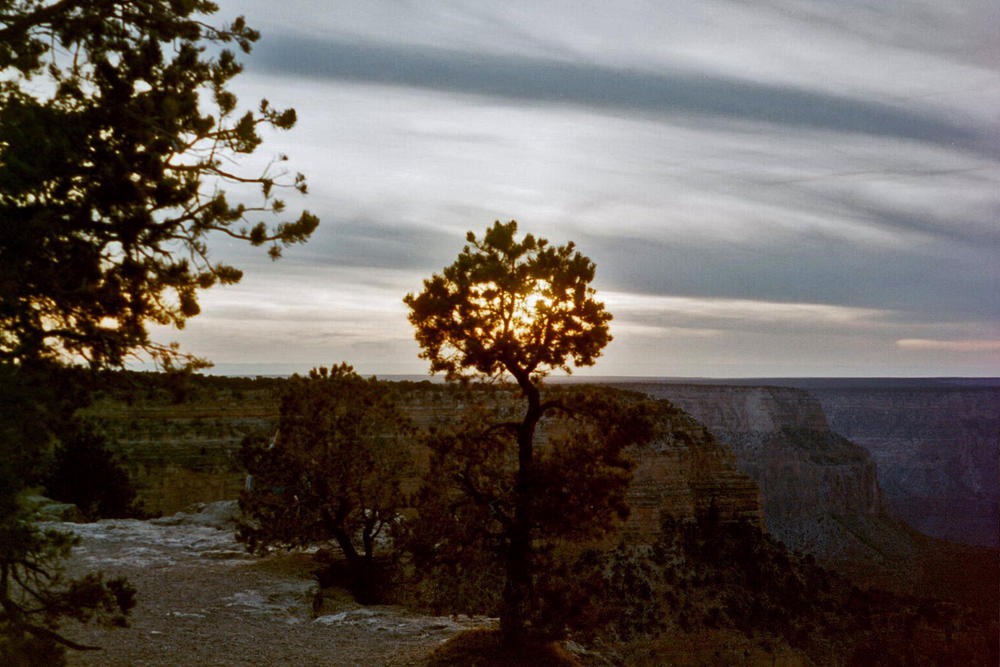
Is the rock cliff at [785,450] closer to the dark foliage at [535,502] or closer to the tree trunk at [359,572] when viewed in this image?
the tree trunk at [359,572]

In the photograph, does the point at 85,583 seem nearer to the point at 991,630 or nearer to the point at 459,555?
the point at 459,555

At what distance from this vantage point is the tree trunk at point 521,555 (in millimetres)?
14617

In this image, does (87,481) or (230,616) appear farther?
(87,481)

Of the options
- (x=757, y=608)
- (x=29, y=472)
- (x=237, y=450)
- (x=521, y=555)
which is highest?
(x=29, y=472)

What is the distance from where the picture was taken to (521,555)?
15.0 metres

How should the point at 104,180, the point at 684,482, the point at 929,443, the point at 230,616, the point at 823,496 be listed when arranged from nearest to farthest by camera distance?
1. the point at 104,180
2. the point at 230,616
3. the point at 684,482
4. the point at 823,496
5. the point at 929,443

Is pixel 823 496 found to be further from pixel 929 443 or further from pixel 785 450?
pixel 929 443

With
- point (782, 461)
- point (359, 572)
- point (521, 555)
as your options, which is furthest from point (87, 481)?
point (782, 461)

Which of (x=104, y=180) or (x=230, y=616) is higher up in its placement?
(x=104, y=180)

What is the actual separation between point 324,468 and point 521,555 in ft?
25.3

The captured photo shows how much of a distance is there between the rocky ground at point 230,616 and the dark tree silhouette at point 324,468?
52.7 inches

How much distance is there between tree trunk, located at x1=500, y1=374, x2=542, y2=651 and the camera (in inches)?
575

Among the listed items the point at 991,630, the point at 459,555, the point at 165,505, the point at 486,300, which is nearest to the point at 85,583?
the point at 459,555

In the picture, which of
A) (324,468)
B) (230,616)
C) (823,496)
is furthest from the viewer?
(823,496)
